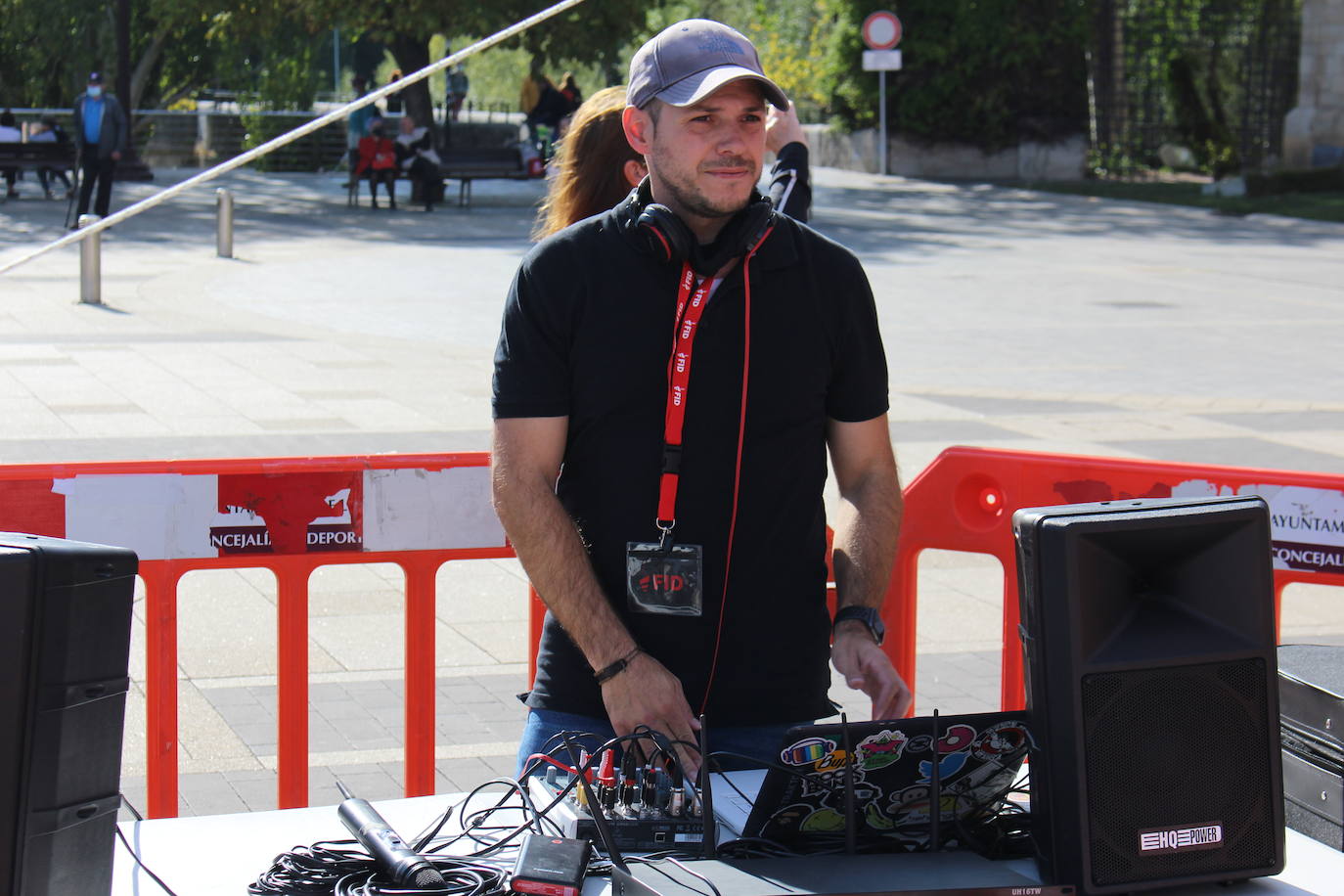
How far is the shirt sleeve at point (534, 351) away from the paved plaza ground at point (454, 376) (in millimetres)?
2198

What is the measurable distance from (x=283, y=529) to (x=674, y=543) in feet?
4.75

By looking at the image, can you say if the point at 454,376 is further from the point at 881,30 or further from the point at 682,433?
the point at 881,30

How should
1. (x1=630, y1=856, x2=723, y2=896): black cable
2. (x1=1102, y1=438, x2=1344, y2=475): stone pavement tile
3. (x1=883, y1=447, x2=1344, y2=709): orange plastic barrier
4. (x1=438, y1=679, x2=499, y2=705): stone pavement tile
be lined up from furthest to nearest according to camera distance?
1. (x1=1102, y1=438, x2=1344, y2=475): stone pavement tile
2. (x1=438, y1=679, x2=499, y2=705): stone pavement tile
3. (x1=883, y1=447, x2=1344, y2=709): orange plastic barrier
4. (x1=630, y1=856, x2=723, y2=896): black cable

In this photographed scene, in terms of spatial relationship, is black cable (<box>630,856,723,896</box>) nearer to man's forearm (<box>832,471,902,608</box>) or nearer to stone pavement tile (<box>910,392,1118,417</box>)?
man's forearm (<box>832,471,902,608</box>)

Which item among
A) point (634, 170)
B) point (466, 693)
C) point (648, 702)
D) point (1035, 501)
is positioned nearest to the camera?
point (648, 702)

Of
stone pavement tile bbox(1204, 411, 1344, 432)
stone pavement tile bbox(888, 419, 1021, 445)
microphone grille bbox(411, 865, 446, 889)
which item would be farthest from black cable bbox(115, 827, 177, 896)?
stone pavement tile bbox(1204, 411, 1344, 432)

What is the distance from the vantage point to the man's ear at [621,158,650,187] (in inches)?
147

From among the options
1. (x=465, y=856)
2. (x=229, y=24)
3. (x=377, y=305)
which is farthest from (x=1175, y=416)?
(x=229, y=24)

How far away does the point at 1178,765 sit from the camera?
8.26ft

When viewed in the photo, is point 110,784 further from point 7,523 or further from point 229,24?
point 229,24

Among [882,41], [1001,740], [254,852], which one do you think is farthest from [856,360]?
[882,41]

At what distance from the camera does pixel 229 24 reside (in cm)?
2695

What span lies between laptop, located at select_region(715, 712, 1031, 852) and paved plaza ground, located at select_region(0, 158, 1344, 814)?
2475 mm

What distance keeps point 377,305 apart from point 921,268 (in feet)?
20.0
